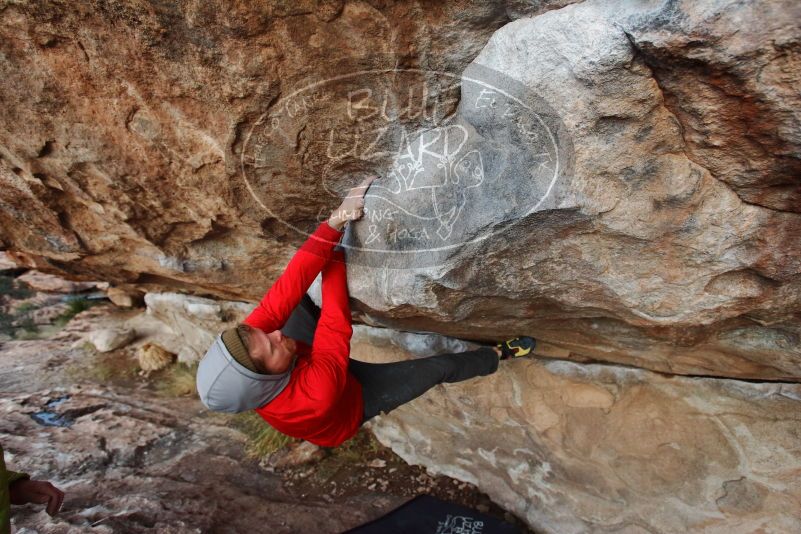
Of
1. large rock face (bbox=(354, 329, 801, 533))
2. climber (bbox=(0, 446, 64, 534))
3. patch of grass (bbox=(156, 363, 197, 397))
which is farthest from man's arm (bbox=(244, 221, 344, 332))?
patch of grass (bbox=(156, 363, 197, 397))

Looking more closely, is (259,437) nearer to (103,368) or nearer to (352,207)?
(103,368)

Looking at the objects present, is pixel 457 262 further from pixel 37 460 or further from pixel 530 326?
pixel 37 460

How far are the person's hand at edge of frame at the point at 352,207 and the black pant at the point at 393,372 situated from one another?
63cm

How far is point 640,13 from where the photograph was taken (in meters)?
1.14

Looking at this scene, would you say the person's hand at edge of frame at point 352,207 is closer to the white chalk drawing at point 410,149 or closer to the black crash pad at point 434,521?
the white chalk drawing at point 410,149

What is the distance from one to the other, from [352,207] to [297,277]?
0.38 meters

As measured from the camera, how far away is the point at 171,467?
12.6 feet

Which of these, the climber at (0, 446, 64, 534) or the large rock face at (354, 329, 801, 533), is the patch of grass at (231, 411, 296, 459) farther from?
the climber at (0, 446, 64, 534)

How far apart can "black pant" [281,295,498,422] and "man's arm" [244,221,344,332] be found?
1.14 feet

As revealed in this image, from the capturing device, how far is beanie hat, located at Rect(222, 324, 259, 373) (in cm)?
183

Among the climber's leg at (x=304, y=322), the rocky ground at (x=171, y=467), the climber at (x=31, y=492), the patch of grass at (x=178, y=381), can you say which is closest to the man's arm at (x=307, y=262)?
the climber's leg at (x=304, y=322)

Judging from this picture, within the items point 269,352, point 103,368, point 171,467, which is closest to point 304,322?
point 269,352

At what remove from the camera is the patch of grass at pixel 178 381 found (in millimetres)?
4707

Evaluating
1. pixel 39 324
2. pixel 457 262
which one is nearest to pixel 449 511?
pixel 457 262
